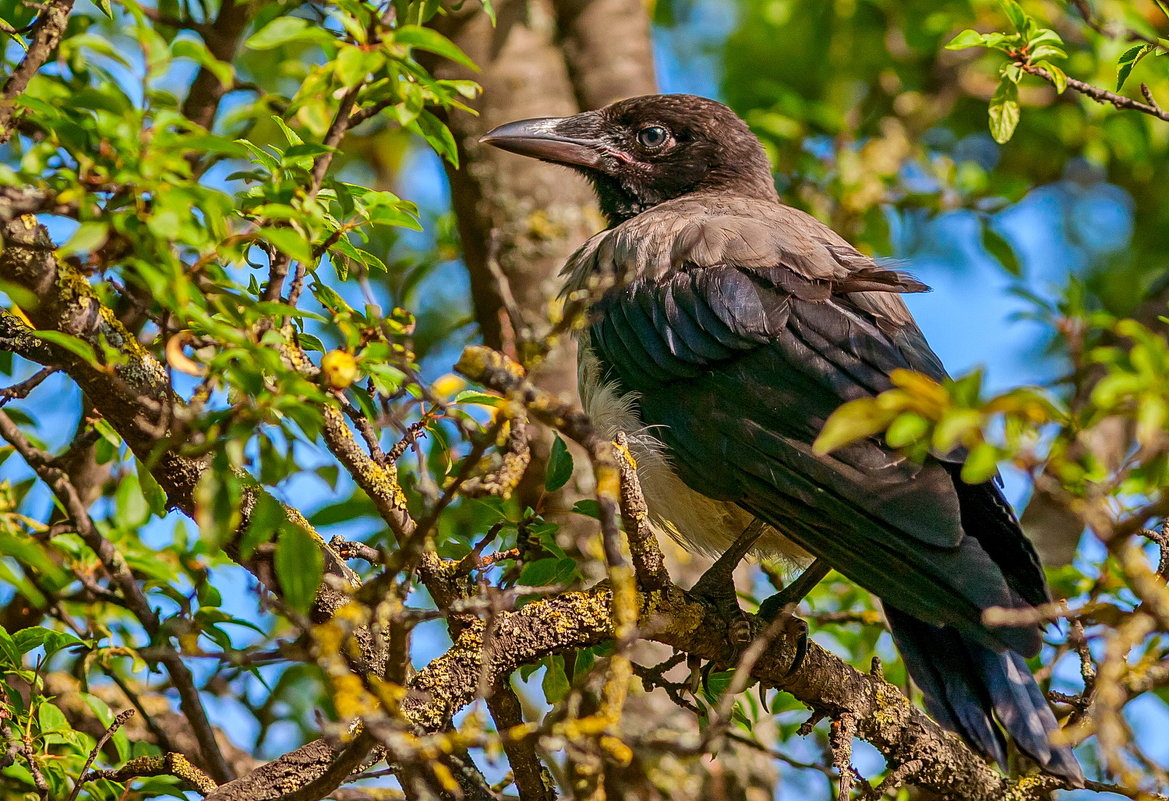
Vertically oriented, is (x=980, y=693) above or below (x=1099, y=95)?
below

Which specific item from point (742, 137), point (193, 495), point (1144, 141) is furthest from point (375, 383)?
point (1144, 141)

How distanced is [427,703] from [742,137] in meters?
3.13

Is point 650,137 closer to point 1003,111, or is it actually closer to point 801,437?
point 1003,111

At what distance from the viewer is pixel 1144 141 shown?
533cm

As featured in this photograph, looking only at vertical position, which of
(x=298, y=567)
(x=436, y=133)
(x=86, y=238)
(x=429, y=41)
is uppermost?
(x=436, y=133)

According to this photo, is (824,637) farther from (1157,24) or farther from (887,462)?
(1157,24)

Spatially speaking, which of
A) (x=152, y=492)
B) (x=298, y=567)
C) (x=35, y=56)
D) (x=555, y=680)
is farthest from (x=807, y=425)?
(x=35, y=56)

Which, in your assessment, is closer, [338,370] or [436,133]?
[338,370]

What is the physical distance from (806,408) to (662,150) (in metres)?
1.98

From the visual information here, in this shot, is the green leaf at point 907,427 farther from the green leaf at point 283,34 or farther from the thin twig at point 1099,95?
the thin twig at point 1099,95

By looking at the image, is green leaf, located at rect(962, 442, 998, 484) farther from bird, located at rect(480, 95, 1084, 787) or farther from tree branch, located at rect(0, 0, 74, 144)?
tree branch, located at rect(0, 0, 74, 144)

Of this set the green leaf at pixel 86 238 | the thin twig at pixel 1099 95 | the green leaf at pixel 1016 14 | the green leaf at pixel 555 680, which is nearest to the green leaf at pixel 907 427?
the green leaf at pixel 86 238

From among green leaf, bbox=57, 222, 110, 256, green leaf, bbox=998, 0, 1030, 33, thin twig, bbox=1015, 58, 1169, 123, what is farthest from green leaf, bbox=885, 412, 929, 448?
green leaf, bbox=998, 0, 1030, 33

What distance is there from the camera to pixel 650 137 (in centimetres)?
510
